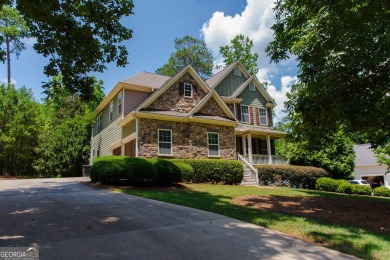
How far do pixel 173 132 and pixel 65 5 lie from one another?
10954 millimetres

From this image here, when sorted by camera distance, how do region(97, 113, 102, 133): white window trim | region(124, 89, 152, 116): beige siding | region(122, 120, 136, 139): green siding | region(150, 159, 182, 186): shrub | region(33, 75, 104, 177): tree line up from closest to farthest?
region(150, 159, 182, 186): shrub, region(122, 120, 136, 139): green siding, region(124, 89, 152, 116): beige siding, region(33, 75, 104, 177): tree, region(97, 113, 102, 133): white window trim

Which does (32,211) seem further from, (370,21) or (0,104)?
(0,104)

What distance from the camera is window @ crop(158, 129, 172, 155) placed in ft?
56.9

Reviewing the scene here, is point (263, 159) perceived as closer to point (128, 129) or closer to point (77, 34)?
point (128, 129)

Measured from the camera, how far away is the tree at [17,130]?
2425cm

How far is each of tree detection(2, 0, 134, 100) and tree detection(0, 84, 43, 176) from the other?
18741 millimetres

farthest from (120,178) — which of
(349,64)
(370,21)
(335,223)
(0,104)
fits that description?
(0,104)

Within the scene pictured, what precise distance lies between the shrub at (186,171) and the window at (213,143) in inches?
150

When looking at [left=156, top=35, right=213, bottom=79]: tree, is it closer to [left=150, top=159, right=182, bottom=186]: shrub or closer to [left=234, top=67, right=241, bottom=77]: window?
[left=234, top=67, right=241, bottom=77]: window

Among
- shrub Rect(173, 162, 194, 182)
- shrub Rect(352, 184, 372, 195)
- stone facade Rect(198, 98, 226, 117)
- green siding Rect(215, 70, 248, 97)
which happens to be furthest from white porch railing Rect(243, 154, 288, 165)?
shrub Rect(173, 162, 194, 182)

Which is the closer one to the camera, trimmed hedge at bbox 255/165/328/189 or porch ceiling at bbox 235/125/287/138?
trimmed hedge at bbox 255/165/328/189

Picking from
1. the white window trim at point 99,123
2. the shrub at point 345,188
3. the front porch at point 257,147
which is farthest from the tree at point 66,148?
the shrub at point 345,188

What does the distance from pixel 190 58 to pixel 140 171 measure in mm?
30494

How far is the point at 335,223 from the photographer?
21.7 feet
